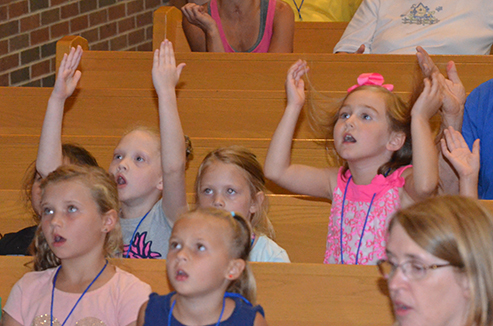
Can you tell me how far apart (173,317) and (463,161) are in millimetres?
853

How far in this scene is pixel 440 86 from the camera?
6.37 ft

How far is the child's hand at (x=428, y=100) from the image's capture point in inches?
72.7

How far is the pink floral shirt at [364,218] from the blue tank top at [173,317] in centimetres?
53

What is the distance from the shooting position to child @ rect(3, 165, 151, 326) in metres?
1.63

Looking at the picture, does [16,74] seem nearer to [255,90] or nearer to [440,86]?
[255,90]

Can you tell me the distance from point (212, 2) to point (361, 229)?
1.78m

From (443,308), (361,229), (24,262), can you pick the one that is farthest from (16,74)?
(443,308)

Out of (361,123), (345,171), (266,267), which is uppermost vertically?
(361,123)

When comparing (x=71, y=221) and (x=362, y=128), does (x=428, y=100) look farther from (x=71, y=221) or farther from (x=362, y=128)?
(x=71, y=221)

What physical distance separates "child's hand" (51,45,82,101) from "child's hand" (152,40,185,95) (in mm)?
299

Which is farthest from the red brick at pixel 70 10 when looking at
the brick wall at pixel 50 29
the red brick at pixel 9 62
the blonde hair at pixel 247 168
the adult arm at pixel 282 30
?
the blonde hair at pixel 247 168

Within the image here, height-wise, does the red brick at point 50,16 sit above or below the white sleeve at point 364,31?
above

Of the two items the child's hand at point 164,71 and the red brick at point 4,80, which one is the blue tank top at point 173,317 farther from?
the red brick at point 4,80

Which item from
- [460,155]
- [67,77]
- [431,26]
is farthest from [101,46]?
[460,155]
